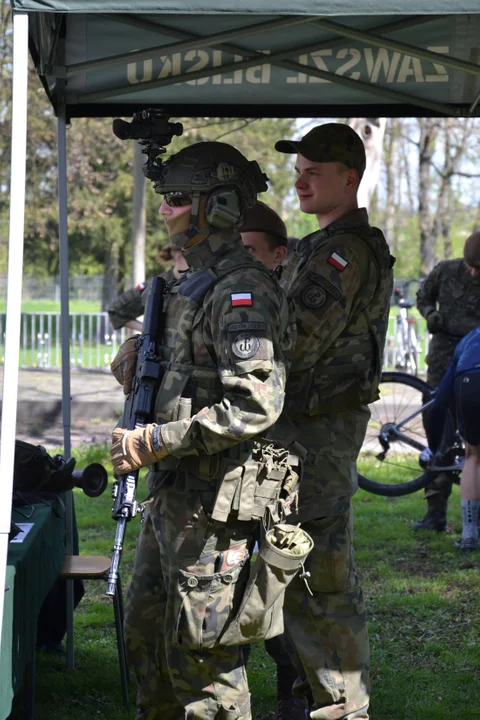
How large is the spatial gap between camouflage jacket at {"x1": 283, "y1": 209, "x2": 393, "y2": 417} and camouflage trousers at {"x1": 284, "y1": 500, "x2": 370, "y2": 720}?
0.47m

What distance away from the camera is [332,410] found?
11.9 feet

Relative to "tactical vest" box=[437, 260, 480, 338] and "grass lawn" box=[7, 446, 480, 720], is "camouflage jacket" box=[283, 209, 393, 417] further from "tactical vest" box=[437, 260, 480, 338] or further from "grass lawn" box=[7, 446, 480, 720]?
"tactical vest" box=[437, 260, 480, 338]

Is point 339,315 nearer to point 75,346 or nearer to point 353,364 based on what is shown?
point 353,364

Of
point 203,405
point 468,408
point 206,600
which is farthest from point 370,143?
point 206,600

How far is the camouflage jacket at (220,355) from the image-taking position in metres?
2.95

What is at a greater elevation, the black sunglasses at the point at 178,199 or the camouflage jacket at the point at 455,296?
the black sunglasses at the point at 178,199

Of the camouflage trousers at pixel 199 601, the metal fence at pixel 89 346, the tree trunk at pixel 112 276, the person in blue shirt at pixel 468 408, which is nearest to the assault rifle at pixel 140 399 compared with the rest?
the camouflage trousers at pixel 199 601

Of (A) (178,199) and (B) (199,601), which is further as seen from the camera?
(A) (178,199)

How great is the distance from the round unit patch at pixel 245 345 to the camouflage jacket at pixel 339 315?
534 mm

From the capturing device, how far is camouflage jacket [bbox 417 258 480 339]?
7320 mm

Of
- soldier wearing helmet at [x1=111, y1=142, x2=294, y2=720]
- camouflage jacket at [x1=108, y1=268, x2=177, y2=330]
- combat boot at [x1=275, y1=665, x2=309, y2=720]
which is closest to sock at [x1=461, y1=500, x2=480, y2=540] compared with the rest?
camouflage jacket at [x1=108, y1=268, x2=177, y2=330]

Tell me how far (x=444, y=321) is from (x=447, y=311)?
79mm

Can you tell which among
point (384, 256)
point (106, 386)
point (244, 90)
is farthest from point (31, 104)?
point (384, 256)

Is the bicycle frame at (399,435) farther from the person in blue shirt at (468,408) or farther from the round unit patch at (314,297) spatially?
the round unit patch at (314,297)
